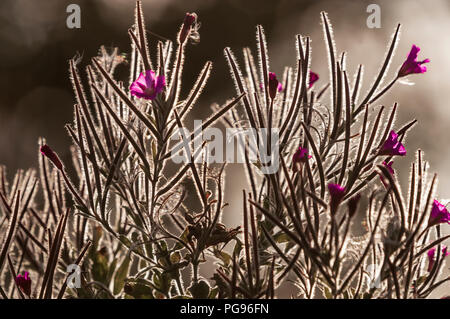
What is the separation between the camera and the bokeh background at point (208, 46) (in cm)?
445

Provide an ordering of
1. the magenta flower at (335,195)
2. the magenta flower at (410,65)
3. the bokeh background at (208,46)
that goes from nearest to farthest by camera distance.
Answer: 1. the magenta flower at (335,195)
2. the magenta flower at (410,65)
3. the bokeh background at (208,46)

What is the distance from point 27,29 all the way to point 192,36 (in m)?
4.65

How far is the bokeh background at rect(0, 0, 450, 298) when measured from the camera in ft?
14.6

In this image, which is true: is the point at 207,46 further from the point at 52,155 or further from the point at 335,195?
the point at 335,195

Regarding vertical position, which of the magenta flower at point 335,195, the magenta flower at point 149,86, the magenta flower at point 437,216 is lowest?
the magenta flower at point 437,216

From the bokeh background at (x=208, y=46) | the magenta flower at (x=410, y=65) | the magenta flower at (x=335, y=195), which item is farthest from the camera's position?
the bokeh background at (x=208, y=46)

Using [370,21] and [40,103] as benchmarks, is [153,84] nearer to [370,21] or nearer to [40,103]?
[370,21]

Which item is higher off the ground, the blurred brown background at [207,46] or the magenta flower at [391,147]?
the blurred brown background at [207,46]

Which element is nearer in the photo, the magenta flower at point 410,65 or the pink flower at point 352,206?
the pink flower at point 352,206

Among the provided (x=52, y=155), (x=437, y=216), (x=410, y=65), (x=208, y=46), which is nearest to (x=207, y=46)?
(x=208, y=46)

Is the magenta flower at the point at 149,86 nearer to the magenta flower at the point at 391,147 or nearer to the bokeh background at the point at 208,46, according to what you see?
the magenta flower at the point at 391,147

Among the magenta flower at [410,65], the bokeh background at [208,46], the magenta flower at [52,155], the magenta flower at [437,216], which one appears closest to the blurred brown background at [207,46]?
the bokeh background at [208,46]

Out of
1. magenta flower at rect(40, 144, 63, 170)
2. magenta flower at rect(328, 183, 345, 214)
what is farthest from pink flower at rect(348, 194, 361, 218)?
magenta flower at rect(40, 144, 63, 170)

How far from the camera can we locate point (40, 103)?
4871 mm
